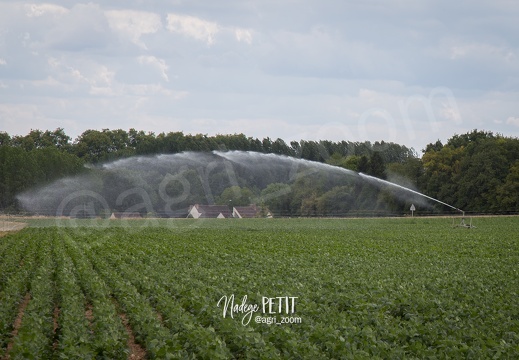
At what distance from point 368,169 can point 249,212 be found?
868 inches

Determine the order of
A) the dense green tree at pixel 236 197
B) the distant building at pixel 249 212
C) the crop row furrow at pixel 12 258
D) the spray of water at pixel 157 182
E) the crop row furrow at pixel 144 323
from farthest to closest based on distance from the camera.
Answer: the dense green tree at pixel 236 197 < the distant building at pixel 249 212 < the spray of water at pixel 157 182 < the crop row furrow at pixel 12 258 < the crop row furrow at pixel 144 323

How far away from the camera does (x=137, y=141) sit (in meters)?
159

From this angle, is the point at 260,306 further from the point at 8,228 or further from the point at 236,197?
the point at 236,197

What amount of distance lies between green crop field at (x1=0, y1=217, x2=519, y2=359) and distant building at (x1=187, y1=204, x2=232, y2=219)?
75.4 meters

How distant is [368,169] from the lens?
87000 millimetres

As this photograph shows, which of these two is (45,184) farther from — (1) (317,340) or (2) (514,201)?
(1) (317,340)

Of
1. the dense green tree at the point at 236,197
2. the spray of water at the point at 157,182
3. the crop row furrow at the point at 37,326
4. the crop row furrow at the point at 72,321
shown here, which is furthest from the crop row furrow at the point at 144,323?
the dense green tree at the point at 236,197

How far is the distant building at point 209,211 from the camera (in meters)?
105

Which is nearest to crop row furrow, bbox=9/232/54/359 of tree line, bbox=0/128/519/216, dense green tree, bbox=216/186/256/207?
tree line, bbox=0/128/519/216

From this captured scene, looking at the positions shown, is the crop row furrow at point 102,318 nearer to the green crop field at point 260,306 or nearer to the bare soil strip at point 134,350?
the green crop field at point 260,306

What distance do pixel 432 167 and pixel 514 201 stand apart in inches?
510

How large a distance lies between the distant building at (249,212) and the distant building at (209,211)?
172 centimetres

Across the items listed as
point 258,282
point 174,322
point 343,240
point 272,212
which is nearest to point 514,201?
point 272,212

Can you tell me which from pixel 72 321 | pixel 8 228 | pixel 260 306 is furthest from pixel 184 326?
pixel 8 228
